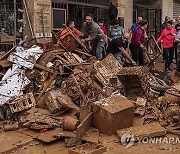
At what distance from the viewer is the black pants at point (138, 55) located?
11000 mm

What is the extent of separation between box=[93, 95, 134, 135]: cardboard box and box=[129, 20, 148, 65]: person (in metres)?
4.47

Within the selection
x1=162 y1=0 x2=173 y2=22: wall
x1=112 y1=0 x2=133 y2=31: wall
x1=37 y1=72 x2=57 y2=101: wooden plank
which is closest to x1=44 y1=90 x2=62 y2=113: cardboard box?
x1=37 y1=72 x2=57 y2=101: wooden plank

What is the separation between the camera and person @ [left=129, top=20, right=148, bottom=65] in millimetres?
10859

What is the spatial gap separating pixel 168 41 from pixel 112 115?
266 inches

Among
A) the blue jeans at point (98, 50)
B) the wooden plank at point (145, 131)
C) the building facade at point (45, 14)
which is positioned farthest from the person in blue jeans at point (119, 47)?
the wooden plank at point (145, 131)

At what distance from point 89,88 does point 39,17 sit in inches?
162

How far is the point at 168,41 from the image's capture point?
12.3m

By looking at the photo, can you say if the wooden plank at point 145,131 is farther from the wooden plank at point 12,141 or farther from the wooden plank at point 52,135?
the wooden plank at point 12,141

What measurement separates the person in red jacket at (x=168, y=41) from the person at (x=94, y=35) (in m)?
2.99

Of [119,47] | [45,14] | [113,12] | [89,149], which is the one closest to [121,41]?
[119,47]

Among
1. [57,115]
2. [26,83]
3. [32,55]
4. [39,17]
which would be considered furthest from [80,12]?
[57,115]

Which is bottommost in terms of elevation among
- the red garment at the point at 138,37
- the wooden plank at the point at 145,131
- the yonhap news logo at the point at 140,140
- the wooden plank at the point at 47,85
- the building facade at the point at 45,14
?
the yonhap news logo at the point at 140,140

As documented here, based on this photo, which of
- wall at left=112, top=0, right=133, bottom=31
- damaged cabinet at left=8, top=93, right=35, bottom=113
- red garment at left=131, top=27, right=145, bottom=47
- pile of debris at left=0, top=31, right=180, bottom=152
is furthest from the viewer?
wall at left=112, top=0, right=133, bottom=31

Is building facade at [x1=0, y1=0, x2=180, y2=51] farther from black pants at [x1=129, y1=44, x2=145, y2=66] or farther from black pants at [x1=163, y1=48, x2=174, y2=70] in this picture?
black pants at [x1=163, y1=48, x2=174, y2=70]
